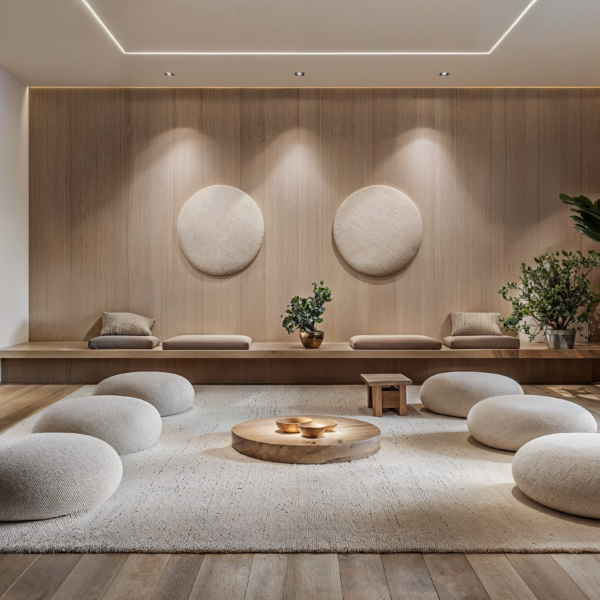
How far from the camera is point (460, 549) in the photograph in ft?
6.68

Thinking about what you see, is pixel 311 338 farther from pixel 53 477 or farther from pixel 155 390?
pixel 53 477

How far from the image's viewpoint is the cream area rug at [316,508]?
81.7 inches

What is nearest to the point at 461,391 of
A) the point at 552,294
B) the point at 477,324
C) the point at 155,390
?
the point at 477,324

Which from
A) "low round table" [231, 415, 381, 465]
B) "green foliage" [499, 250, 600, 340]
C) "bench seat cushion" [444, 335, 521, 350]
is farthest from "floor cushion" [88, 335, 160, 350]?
"green foliage" [499, 250, 600, 340]

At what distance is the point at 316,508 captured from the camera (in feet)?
7.88

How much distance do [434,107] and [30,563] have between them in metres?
5.48

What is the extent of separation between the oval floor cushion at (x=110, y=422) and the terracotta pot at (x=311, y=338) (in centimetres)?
221

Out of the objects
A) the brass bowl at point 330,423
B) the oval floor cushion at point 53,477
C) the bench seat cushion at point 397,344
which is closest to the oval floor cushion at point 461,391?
the bench seat cushion at point 397,344

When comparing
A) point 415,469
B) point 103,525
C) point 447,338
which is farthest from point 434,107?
point 103,525

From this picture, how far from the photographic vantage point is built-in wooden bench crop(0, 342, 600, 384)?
17.7 ft

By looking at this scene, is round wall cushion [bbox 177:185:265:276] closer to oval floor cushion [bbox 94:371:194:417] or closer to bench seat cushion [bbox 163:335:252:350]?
bench seat cushion [bbox 163:335:252:350]

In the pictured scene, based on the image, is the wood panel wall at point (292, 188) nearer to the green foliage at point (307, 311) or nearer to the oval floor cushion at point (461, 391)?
the green foliage at point (307, 311)

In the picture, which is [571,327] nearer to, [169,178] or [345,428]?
[345,428]

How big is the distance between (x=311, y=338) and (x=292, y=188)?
1.65m
